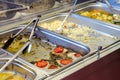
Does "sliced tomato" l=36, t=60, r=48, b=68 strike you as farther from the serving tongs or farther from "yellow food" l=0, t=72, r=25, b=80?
the serving tongs

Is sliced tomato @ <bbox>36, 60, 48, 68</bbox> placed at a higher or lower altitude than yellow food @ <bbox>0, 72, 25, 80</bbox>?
higher

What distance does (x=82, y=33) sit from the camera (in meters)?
1.59

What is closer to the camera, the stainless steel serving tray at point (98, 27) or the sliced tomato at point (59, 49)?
the sliced tomato at point (59, 49)

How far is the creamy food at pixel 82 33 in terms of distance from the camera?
4.87ft

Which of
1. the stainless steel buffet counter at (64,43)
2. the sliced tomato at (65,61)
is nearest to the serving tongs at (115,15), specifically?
the stainless steel buffet counter at (64,43)

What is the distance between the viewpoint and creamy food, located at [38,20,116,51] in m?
→ 1.49

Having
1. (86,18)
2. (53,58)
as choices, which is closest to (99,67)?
(53,58)

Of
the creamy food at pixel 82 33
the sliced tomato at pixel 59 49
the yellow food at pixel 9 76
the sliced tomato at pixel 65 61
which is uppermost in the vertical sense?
the creamy food at pixel 82 33

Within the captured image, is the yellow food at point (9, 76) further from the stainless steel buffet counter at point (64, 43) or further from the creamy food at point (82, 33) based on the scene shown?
the creamy food at point (82, 33)

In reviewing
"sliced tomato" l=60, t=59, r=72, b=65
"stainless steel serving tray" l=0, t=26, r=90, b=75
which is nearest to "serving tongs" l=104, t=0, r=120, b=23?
"stainless steel serving tray" l=0, t=26, r=90, b=75

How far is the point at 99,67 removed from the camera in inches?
49.1

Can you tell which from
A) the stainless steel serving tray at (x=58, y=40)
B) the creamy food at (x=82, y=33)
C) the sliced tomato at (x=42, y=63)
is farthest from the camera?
the creamy food at (x=82, y=33)

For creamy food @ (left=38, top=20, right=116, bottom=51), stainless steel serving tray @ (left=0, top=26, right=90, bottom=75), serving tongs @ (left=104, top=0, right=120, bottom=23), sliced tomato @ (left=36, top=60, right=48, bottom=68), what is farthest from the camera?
serving tongs @ (left=104, top=0, right=120, bottom=23)

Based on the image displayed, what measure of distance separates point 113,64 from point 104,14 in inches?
27.0
